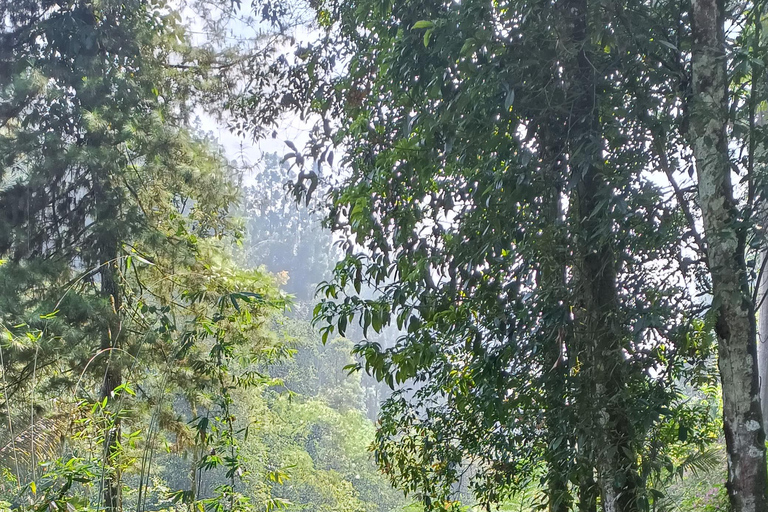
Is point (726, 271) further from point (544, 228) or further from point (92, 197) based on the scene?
point (92, 197)

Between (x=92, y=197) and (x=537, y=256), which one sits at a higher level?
(x=92, y=197)

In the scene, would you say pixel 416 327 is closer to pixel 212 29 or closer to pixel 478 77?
pixel 478 77

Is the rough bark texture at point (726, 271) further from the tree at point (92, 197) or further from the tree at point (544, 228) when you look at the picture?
the tree at point (92, 197)

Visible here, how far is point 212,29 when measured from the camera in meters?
5.30

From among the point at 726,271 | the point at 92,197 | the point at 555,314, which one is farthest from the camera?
the point at 92,197

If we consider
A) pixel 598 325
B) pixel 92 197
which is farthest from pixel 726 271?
pixel 92 197

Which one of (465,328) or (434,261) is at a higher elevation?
(434,261)

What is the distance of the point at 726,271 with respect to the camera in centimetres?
156

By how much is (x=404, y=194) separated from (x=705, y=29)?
111 centimetres

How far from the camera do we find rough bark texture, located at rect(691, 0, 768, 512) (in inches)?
60.6

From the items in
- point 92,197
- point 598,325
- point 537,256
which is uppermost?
point 92,197

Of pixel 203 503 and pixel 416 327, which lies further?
pixel 203 503

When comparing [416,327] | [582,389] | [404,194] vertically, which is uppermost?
[404,194]

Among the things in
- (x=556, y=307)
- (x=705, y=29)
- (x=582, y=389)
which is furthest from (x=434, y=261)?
(x=705, y=29)
